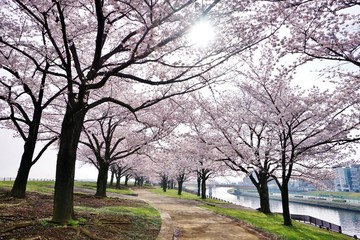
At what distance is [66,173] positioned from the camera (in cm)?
830

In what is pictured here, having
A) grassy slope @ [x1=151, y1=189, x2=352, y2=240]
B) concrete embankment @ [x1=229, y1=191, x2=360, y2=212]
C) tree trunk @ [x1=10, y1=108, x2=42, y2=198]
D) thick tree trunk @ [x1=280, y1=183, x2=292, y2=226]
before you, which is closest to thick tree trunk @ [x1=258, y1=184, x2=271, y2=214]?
grassy slope @ [x1=151, y1=189, x2=352, y2=240]

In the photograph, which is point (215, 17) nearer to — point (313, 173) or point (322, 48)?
point (322, 48)

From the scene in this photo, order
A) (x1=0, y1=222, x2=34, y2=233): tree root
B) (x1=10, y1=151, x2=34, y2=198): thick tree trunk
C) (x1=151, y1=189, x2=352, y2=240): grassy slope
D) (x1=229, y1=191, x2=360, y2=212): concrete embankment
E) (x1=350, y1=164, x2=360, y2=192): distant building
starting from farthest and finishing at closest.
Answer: (x1=350, y1=164, x2=360, y2=192): distant building < (x1=229, y1=191, x2=360, y2=212): concrete embankment < (x1=10, y1=151, x2=34, y2=198): thick tree trunk < (x1=151, y1=189, x2=352, y2=240): grassy slope < (x1=0, y1=222, x2=34, y2=233): tree root

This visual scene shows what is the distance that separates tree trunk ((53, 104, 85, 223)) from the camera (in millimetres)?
8117

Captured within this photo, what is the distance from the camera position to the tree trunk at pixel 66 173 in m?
8.12

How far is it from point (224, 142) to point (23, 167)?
13.4 m

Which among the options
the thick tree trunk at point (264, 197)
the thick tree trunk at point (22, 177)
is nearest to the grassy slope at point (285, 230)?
the thick tree trunk at point (264, 197)

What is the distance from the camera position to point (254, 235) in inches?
386

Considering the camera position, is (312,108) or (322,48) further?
(312,108)

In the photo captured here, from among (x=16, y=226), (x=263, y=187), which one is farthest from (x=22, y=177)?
(x=263, y=187)

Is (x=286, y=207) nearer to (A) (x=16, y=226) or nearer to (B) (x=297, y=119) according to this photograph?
(B) (x=297, y=119)

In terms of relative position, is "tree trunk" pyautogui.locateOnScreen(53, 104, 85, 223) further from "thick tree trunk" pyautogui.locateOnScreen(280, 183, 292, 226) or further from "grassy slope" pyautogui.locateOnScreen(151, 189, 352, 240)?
"thick tree trunk" pyautogui.locateOnScreen(280, 183, 292, 226)

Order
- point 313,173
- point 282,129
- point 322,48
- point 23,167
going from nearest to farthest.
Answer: point 322,48, point 23,167, point 282,129, point 313,173

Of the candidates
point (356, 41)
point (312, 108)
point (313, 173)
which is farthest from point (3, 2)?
point (313, 173)
